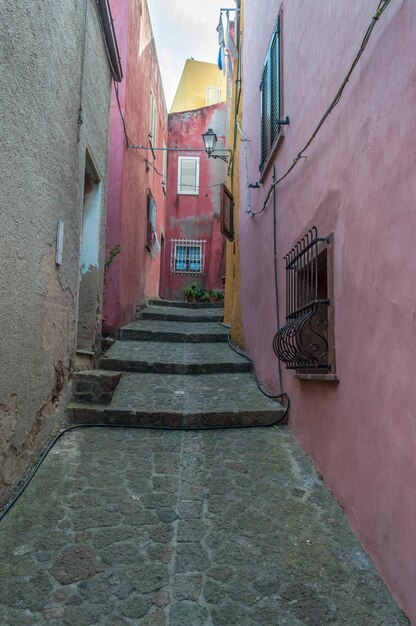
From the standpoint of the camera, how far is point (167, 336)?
7.10 meters

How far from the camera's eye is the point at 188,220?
47.6 ft

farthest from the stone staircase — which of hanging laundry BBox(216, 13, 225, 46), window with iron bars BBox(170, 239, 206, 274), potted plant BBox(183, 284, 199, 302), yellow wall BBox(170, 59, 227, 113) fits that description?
yellow wall BBox(170, 59, 227, 113)

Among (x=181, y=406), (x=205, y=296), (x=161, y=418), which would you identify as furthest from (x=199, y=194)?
(x=161, y=418)

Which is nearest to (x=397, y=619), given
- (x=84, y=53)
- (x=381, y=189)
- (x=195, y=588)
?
(x=195, y=588)

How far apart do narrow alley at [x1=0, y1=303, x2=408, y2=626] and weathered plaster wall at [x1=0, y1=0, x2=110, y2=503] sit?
1.17ft

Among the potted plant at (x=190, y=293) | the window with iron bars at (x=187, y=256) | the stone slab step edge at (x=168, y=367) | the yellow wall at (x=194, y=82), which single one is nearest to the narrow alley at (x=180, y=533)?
the stone slab step edge at (x=168, y=367)

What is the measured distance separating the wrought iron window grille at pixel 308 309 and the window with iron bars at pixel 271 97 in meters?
1.53

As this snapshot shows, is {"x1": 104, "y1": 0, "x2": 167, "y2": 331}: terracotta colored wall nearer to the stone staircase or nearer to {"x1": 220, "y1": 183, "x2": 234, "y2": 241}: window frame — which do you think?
the stone staircase

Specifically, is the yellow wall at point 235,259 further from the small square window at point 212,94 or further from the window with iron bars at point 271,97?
the small square window at point 212,94

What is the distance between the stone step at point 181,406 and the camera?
12.8 ft

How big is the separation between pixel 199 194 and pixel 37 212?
40.0 feet

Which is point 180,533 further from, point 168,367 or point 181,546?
point 168,367

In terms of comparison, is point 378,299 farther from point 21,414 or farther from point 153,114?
point 153,114

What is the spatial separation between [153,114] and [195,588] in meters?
10.4
